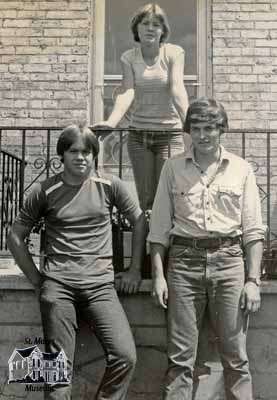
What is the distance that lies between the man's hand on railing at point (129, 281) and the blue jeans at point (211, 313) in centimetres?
40

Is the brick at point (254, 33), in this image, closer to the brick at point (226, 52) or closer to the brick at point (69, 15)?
the brick at point (226, 52)

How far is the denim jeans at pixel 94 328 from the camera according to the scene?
3.14 m

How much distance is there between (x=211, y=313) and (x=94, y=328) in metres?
0.68

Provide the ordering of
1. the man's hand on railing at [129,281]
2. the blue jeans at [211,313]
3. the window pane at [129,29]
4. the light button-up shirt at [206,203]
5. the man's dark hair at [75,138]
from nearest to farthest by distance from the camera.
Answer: the blue jeans at [211,313] → the light button-up shirt at [206,203] → the man's dark hair at [75,138] → the man's hand on railing at [129,281] → the window pane at [129,29]

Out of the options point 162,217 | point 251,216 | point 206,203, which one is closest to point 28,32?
point 162,217

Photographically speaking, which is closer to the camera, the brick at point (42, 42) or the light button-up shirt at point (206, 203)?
the light button-up shirt at point (206, 203)

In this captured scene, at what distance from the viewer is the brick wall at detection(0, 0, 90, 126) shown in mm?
6664

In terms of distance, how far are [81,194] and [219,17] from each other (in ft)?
14.0

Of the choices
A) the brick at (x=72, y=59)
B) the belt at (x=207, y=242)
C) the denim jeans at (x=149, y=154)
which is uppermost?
the brick at (x=72, y=59)

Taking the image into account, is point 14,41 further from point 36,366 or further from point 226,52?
point 36,366

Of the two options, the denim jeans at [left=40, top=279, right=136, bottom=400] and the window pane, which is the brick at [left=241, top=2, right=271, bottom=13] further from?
the denim jeans at [left=40, top=279, right=136, bottom=400]

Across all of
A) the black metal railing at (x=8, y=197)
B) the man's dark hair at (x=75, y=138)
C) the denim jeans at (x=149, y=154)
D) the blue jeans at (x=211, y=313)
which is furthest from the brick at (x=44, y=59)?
the blue jeans at (x=211, y=313)

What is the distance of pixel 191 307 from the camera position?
318 centimetres

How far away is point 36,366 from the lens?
3.52m
